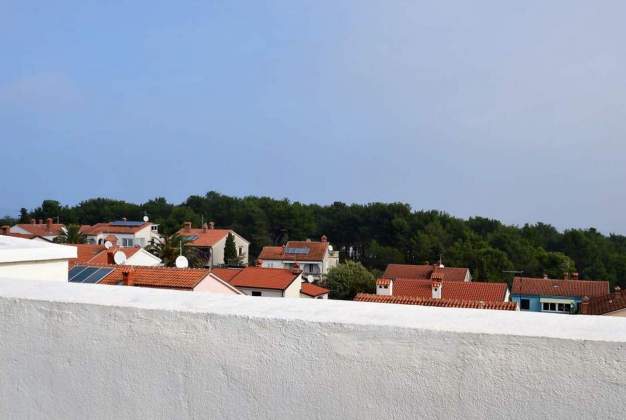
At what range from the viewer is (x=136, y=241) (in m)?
58.4

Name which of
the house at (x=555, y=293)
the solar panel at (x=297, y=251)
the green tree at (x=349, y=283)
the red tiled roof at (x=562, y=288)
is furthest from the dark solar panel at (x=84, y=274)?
the solar panel at (x=297, y=251)

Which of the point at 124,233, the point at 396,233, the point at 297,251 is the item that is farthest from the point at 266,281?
the point at 396,233

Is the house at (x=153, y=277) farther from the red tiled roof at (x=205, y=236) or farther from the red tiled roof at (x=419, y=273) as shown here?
the red tiled roof at (x=205, y=236)

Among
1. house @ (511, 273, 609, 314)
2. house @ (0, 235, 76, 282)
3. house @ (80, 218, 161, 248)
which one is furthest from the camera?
house @ (80, 218, 161, 248)

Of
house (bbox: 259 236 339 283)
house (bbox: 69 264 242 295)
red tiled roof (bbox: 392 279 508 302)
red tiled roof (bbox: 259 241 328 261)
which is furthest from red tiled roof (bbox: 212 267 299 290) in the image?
red tiled roof (bbox: 259 241 328 261)

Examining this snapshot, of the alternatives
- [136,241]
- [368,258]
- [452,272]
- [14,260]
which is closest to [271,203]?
[368,258]

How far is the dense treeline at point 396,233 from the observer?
183ft

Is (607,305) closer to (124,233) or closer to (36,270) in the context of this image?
(36,270)

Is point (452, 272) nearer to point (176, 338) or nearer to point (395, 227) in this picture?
point (395, 227)

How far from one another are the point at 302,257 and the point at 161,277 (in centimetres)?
3563

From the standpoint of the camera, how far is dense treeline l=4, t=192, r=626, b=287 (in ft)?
183

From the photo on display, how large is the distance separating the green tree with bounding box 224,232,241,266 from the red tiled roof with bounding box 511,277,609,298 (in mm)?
26521

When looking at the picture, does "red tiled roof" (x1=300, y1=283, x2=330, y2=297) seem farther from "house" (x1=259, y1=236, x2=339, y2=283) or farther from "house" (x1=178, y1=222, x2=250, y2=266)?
"house" (x1=178, y1=222, x2=250, y2=266)

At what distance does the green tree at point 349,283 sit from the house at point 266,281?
8922 mm
